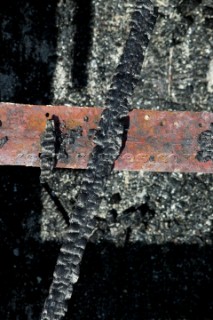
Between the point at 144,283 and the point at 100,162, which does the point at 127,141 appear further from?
the point at 144,283

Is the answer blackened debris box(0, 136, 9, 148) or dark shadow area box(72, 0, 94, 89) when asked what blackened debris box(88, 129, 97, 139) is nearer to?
blackened debris box(0, 136, 9, 148)

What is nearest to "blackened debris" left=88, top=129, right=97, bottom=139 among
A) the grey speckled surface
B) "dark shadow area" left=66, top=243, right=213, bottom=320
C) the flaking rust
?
the flaking rust

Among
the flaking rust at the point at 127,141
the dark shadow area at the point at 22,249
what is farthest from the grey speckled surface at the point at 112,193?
the flaking rust at the point at 127,141

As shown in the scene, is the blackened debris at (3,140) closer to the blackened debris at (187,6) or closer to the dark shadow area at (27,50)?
the dark shadow area at (27,50)

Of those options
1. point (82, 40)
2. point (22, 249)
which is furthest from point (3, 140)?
point (82, 40)

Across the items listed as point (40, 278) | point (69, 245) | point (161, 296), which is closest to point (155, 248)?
point (161, 296)
